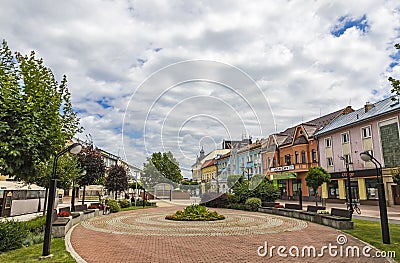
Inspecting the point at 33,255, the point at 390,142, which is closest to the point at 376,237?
the point at 33,255

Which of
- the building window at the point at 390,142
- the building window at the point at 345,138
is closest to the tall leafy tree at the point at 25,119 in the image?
the building window at the point at 390,142

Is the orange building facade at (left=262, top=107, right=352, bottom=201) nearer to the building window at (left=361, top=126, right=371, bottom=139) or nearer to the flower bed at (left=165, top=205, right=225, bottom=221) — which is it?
the building window at (left=361, top=126, right=371, bottom=139)

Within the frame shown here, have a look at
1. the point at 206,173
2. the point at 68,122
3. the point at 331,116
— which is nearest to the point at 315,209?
the point at 206,173

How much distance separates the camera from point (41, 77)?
10.8m

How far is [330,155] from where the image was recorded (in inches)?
1524

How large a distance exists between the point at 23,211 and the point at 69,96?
50.0 feet

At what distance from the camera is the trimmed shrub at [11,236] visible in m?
9.09

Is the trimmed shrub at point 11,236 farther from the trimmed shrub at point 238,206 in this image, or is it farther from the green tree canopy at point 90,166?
the trimmed shrub at point 238,206

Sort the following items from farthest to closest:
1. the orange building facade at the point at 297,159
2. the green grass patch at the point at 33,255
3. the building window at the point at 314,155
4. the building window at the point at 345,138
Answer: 1. the orange building facade at the point at 297,159
2. the building window at the point at 314,155
3. the building window at the point at 345,138
4. the green grass patch at the point at 33,255

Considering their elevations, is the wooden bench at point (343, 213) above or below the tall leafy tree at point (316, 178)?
below

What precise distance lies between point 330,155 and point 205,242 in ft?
106

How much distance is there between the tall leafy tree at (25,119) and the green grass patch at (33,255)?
2.23m

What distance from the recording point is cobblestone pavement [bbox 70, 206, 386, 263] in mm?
8766

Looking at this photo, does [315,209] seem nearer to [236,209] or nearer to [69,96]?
[236,209]
